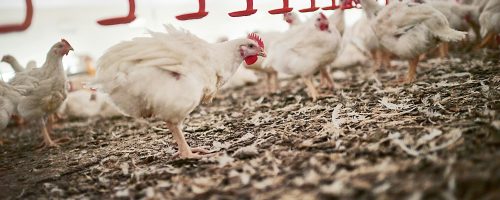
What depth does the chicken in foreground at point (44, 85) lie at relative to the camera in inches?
163

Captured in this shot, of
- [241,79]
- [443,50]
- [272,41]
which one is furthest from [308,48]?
[443,50]

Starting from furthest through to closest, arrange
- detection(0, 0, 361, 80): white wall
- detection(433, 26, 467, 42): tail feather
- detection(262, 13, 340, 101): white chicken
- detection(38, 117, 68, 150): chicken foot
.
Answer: detection(0, 0, 361, 80): white wall < detection(262, 13, 340, 101): white chicken < detection(38, 117, 68, 150): chicken foot < detection(433, 26, 467, 42): tail feather

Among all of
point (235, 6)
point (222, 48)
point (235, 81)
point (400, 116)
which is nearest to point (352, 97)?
point (400, 116)

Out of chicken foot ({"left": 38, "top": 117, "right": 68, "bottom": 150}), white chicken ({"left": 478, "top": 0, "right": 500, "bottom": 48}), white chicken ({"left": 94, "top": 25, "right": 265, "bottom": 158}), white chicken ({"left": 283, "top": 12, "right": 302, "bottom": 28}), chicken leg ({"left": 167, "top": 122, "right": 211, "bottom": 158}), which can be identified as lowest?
chicken foot ({"left": 38, "top": 117, "right": 68, "bottom": 150})

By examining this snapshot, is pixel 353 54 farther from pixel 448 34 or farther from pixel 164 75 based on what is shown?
pixel 164 75

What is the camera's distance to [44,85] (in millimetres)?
4145

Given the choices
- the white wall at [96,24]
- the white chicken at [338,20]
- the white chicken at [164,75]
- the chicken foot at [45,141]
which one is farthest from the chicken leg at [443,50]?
the white wall at [96,24]

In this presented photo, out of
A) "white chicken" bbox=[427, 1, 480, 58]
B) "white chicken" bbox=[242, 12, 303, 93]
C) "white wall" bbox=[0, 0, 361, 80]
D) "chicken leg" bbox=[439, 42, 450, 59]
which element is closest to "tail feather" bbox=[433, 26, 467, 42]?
"white chicken" bbox=[427, 1, 480, 58]

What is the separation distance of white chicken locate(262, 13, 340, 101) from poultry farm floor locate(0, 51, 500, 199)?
1.30 ft

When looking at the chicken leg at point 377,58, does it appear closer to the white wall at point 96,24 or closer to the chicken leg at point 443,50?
the chicken leg at point 443,50

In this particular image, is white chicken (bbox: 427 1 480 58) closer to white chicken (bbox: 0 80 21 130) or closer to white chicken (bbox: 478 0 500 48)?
white chicken (bbox: 478 0 500 48)

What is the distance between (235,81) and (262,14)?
43.3ft

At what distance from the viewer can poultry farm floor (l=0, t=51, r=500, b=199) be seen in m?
1.85

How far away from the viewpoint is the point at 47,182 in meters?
2.90
